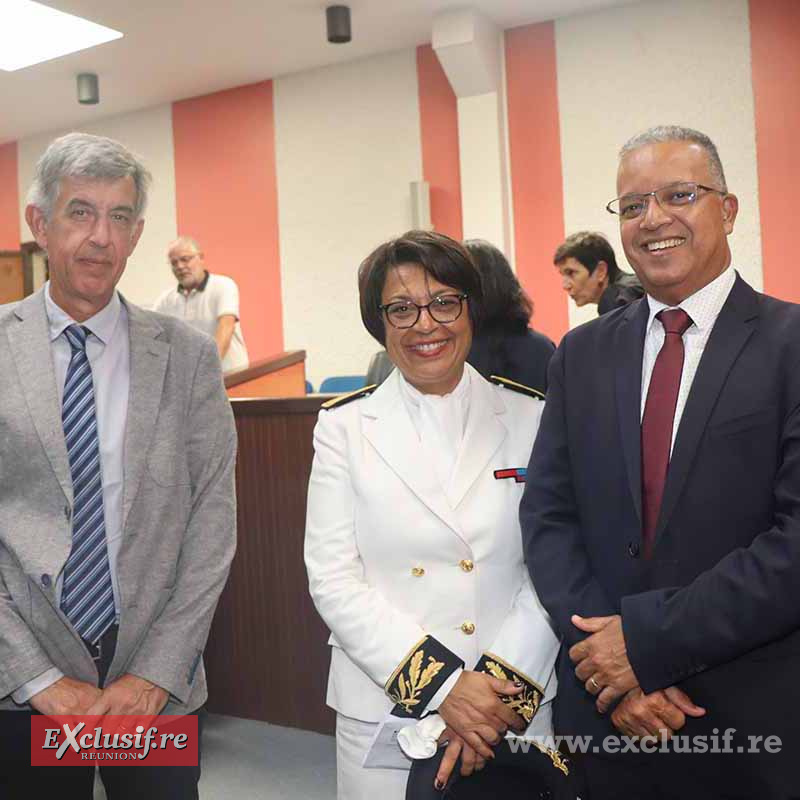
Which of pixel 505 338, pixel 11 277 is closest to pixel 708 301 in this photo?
pixel 505 338

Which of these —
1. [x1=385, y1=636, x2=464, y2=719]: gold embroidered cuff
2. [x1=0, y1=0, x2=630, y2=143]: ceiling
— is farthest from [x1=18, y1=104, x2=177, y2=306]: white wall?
[x1=385, y1=636, x2=464, y2=719]: gold embroidered cuff

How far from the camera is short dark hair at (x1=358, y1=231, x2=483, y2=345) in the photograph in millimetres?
1734

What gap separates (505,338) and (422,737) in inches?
50.1

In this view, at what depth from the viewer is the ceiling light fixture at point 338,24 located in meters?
5.71

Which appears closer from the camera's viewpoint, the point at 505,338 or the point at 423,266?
the point at 423,266

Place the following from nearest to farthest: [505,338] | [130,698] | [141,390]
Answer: [130,698] → [141,390] → [505,338]

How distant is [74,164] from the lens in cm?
158

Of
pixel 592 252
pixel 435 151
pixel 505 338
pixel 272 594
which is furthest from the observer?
pixel 435 151

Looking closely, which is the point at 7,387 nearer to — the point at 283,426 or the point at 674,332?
the point at 674,332

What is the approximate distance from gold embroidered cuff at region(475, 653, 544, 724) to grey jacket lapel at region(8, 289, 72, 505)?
0.80m

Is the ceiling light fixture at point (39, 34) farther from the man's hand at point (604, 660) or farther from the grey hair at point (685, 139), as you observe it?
the man's hand at point (604, 660)

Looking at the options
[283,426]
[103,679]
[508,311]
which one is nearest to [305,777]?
[283,426]

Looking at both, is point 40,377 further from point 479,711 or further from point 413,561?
point 479,711

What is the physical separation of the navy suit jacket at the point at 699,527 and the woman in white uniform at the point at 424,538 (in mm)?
122
